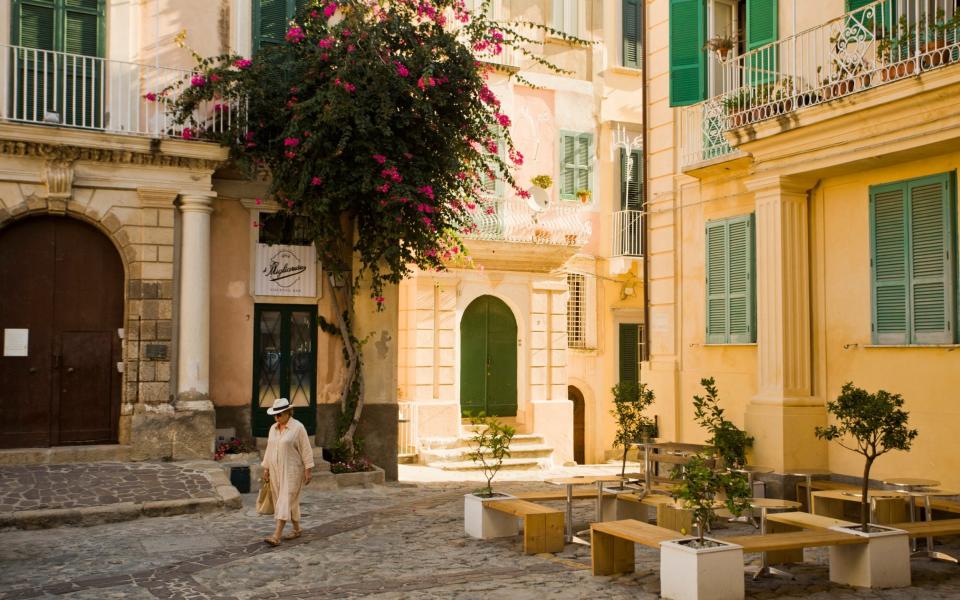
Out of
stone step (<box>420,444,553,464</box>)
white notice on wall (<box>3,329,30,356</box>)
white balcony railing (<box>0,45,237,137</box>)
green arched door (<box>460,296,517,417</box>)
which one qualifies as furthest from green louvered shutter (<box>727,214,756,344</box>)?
white notice on wall (<box>3,329,30,356</box>)

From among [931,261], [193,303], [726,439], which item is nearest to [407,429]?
[193,303]

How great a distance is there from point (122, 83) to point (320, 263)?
401cm

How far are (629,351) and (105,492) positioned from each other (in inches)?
567

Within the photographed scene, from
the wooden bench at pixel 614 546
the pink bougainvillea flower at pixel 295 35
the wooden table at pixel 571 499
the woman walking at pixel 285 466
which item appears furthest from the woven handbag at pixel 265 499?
the pink bougainvillea flower at pixel 295 35

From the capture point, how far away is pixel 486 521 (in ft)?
33.7

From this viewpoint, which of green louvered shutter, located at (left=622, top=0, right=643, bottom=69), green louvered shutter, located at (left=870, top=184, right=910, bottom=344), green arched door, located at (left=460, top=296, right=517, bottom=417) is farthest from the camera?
green louvered shutter, located at (left=622, top=0, right=643, bottom=69)

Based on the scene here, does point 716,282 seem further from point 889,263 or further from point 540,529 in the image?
point 540,529

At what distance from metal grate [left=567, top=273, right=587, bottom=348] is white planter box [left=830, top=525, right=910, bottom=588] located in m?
15.0

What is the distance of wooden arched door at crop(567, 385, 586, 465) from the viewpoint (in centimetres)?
2328

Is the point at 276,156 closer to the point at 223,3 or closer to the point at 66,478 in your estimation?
the point at 223,3

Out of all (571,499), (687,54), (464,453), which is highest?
(687,54)

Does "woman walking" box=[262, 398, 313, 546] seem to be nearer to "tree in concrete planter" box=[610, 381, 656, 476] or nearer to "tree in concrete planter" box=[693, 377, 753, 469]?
"tree in concrete planter" box=[610, 381, 656, 476]

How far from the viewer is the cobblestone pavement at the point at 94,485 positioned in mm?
11188

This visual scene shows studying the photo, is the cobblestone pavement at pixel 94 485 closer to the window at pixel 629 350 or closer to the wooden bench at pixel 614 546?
the wooden bench at pixel 614 546
